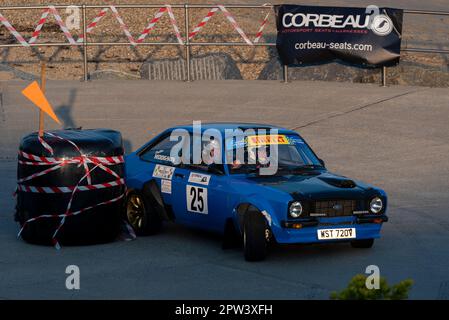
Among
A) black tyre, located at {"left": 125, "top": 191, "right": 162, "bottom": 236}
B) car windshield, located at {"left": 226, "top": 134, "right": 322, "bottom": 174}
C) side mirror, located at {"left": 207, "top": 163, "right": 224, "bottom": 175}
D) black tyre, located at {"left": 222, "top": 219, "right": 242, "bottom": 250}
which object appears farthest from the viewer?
black tyre, located at {"left": 125, "top": 191, "right": 162, "bottom": 236}

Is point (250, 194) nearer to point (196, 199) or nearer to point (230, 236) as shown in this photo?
point (230, 236)

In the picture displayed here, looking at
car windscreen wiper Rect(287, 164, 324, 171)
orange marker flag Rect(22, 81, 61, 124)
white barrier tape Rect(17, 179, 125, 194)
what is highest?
orange marker flag Rect(22, 81, 61, 124)

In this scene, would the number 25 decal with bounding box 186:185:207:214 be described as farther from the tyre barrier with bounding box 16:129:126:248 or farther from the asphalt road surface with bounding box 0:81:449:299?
the tyre barrier with bounding box 16:129:126:248

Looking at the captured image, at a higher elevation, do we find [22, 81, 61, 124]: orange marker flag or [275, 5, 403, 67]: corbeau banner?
[275, 5, 403, 67]: corbeau banner

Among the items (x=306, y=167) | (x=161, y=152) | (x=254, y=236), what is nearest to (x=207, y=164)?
(x=161, y=152)

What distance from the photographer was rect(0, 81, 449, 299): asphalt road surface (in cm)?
1121

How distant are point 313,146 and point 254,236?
25.7 ft

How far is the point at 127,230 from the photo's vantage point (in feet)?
45.5

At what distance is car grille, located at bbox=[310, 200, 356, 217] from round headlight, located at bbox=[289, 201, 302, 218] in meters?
0.15

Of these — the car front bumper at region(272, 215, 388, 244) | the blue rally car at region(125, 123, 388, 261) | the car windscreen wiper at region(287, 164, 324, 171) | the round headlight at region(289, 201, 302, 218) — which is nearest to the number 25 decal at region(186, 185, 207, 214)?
the blue rally car at region(125, 123, 388, 261)

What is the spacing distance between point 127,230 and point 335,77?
11.5 m

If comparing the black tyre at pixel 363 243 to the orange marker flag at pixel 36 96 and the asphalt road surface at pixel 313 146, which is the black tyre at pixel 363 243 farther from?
the orange marker flag at pixel 36 96
